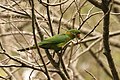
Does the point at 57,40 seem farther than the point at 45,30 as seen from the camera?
No

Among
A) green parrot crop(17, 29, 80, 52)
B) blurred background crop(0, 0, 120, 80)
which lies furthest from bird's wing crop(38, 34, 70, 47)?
blurred background crop(0, 0, 120, 80)

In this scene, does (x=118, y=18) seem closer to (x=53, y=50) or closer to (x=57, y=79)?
(x=57, y=79)

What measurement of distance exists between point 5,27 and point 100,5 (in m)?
2.62

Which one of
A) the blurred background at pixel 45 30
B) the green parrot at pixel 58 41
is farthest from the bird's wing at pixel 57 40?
the blurred background at pixel 45 30

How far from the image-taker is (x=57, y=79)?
15.0ft

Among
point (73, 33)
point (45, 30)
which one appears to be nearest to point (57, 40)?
point (73, 33)

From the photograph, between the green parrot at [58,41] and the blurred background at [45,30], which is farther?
the blurred background at [45,30]

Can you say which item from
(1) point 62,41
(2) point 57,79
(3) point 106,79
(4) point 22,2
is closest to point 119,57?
(3) point 106,79

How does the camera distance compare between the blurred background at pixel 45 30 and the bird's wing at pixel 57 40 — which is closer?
the bird's wing at pixel 57 40

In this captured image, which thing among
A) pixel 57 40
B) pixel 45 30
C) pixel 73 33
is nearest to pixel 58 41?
pixel 57 40

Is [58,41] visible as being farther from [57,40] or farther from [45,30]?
[45,30]

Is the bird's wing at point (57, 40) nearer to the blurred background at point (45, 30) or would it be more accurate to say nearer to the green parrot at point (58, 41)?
the green parrot at point (58, 41)

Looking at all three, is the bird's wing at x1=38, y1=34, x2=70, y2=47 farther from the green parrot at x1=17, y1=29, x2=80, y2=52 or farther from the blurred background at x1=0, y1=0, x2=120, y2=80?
the blurred background at x1=0, y1=0, x2=120, y2=80

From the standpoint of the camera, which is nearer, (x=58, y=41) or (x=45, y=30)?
(x=58, y=41)
